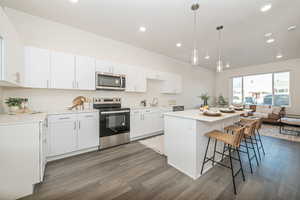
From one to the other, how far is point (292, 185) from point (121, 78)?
3829mm

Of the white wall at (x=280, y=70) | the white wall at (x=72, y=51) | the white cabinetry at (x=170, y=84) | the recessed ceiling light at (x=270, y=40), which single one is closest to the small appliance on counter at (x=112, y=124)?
the white wall at (x=72, y=51)

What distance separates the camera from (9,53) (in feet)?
5.45

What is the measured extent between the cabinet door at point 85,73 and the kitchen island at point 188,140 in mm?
2051

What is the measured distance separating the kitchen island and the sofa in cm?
480

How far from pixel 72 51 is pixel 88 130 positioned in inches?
79.2

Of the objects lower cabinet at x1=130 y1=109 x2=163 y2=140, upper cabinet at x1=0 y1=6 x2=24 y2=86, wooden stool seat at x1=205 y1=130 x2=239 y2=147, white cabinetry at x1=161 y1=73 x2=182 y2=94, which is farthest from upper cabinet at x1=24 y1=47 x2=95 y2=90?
wooden stool seat at x1=205 y1=130 x2=239 y2=147

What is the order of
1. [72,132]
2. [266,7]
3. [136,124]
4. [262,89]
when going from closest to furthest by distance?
1. [266,7]
2. [72,132]
3. [136,124]
4. [262,89]

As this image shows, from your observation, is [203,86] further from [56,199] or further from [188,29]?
[56,199]

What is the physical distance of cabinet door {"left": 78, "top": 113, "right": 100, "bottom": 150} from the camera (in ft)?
8.65

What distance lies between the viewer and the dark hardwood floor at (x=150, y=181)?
1.59m

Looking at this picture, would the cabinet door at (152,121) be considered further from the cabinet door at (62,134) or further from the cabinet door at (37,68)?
the cabinet door at (37,68)

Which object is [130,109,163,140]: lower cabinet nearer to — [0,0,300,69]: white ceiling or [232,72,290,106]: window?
[0,0,300,69]: white ceiling

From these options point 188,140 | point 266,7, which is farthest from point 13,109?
point 266,7

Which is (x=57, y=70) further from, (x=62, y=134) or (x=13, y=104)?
(x=62, y=134)
